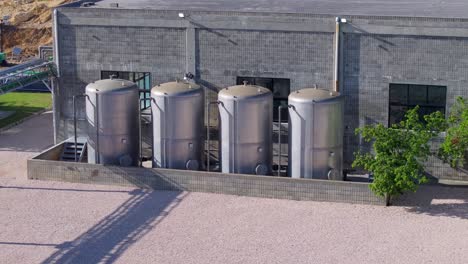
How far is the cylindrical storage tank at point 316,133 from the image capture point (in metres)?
24.5

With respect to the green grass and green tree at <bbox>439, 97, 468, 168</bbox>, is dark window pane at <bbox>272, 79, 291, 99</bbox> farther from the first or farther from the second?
the green grass

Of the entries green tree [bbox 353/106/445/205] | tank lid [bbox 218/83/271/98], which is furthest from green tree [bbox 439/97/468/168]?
tank lid [bbox 218/83/271/98]

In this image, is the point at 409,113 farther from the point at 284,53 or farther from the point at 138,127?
the point at 138,127

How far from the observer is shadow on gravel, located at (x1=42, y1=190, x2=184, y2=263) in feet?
65.8

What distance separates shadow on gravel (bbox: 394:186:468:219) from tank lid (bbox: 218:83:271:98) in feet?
16.2

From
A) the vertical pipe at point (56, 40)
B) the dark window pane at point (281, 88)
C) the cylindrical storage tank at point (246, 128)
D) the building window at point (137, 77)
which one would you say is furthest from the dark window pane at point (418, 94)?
the vertical pipe at point (56, 40)

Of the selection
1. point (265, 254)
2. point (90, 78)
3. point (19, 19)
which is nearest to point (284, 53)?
point (90, 78)

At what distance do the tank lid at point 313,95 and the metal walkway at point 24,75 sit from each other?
336 inches

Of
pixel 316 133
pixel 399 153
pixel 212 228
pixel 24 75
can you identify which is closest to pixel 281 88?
pixel 316 133

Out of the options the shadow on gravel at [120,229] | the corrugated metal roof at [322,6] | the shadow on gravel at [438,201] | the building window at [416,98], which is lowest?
the shadow on gravel at [120,229]

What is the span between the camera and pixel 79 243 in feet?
68.3

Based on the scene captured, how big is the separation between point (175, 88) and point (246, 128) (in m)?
2.43

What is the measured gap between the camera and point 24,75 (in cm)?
2867

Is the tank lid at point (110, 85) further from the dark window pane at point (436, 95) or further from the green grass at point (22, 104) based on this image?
the green grass at point (22, 104)
